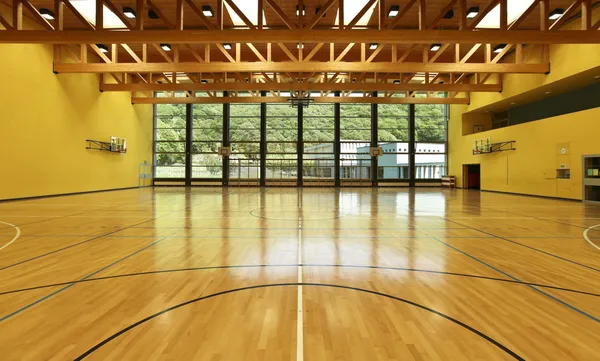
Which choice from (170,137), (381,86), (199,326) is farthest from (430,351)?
(170,137)

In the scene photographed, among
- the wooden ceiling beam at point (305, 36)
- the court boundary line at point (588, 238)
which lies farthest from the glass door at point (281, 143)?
the court boundary line at point (588, 238)

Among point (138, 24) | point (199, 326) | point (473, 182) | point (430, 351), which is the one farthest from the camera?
point (473, 182)

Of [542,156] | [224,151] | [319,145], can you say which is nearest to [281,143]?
[319,145]

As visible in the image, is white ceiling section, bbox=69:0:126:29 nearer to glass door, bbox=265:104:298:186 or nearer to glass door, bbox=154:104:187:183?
glass door, bbox=154:104:187:183

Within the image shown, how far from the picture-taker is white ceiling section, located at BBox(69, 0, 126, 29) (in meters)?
13.1

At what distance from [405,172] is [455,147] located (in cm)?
416

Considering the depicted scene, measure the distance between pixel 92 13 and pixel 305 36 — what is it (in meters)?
8.94

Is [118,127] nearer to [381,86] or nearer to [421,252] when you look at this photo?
[381,86]

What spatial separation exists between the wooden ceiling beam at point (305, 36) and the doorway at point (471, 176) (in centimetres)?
1502

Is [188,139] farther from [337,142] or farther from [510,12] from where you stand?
[510,12]

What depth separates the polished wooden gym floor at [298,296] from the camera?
2446mm

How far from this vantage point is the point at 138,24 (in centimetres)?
1131

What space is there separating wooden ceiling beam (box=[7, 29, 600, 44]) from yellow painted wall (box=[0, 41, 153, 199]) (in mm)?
3845

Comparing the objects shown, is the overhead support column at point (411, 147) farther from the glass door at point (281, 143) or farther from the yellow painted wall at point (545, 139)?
the glass door at point (281, 143)
